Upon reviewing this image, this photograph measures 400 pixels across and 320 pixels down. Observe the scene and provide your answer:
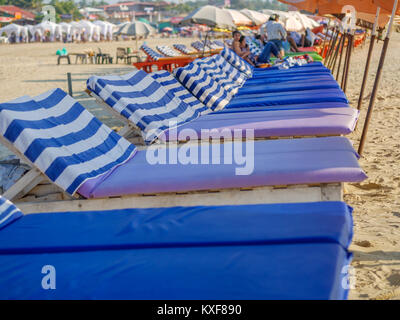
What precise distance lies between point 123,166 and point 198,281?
74.8 inches

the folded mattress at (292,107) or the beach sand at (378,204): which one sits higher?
the folded mattress at (292,107)

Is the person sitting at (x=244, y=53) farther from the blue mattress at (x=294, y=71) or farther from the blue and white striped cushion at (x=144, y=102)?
the blue and white striped cushion at (x=144, y=102)

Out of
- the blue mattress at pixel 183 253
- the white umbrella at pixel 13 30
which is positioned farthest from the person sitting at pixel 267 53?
the white umbrella at pixel 13 30

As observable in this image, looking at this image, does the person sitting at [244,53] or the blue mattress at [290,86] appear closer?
the blue mattress at [290,86]

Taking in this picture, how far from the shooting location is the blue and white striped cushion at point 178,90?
5984mm

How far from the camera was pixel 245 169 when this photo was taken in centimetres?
332

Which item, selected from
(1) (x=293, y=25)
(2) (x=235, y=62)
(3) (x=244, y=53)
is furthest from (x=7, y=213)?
(1) (x=293, y=25)

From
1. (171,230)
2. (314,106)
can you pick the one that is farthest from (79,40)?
(171,230)

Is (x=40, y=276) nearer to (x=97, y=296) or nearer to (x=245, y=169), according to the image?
(x=97, y=296)

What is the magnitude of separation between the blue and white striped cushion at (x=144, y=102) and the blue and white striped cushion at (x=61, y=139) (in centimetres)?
43

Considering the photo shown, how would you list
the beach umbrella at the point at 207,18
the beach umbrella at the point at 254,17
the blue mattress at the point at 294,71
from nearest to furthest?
the blue mattress at the point at 294,71, the beach umbrella at the point at 207,18, the beach umbrella at the point at 254,17

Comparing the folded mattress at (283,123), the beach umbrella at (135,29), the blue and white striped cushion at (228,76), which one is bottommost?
the beach umbrella at (135,29)

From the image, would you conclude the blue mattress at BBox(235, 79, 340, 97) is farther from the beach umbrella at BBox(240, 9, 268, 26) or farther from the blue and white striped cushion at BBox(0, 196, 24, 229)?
the beach umbrella at BBox(240, 9, 268, 26)

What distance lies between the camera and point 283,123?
4562mm
